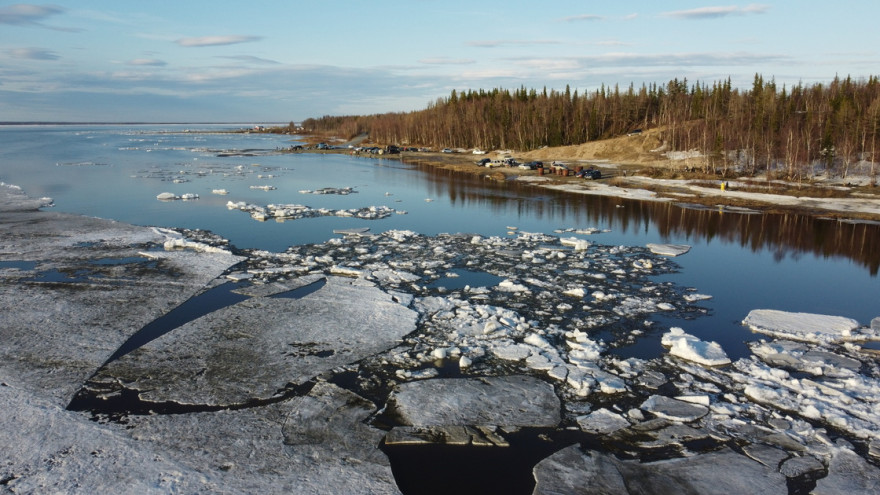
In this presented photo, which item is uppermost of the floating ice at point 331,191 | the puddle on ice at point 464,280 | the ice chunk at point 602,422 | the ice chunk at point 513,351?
the floating ice at point 331,191

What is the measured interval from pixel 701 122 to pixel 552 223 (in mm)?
47154

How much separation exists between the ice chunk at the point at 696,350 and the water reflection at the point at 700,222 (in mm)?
12850

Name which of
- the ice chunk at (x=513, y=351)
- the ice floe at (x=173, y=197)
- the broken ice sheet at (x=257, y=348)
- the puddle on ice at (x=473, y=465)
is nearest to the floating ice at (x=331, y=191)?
the ice floe at (x=173, y=197)

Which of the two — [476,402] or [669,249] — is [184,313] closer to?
[476,402]

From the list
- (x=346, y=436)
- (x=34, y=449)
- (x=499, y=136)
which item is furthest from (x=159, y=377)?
(x=499, y=136)

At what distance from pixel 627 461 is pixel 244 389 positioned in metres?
6.59

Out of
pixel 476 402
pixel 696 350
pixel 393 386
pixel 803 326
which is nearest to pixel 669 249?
pixel 803 326

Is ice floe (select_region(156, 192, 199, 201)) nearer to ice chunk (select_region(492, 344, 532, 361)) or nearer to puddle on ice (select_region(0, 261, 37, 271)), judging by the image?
puddle on ice (select_region(0, 261, 37, 271))

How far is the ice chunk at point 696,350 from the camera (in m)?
11.6

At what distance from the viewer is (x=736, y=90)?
75312mm

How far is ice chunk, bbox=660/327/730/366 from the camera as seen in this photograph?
38.0ft

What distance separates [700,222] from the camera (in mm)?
30406

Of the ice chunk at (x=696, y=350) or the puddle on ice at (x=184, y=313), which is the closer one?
the ice chunk at (x=696, y=350)

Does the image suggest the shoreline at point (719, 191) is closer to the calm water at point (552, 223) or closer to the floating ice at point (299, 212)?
the calm water at point (552, 223)
